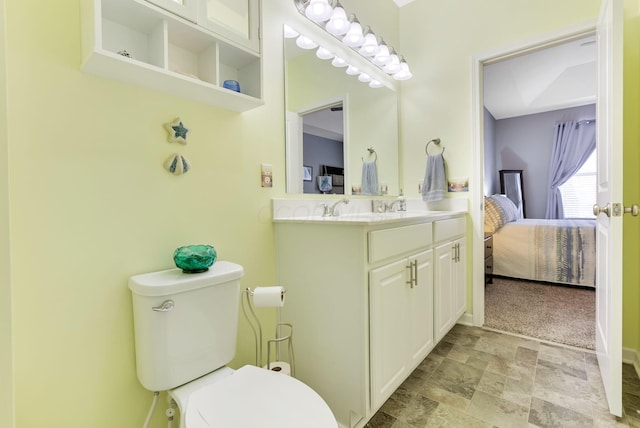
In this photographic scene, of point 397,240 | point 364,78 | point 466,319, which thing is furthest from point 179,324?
point 466,319

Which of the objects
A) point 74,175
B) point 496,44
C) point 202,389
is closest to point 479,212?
point 496,44

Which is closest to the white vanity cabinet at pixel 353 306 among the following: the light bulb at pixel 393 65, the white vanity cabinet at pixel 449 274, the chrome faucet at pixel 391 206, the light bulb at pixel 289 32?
the white vanity cabinet at pixel 449 274

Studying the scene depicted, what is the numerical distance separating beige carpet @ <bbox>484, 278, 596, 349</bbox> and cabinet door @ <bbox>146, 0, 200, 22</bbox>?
2.59 metres

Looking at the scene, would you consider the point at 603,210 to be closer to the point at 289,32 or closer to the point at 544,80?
the point at 289,32

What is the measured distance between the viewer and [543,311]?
8.17 feet

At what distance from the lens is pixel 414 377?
5.40 feet

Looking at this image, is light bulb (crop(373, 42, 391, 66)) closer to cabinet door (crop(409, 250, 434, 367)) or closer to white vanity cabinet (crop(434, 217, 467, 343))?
white vanity cabinet (crop(434, 217, 467, 343))

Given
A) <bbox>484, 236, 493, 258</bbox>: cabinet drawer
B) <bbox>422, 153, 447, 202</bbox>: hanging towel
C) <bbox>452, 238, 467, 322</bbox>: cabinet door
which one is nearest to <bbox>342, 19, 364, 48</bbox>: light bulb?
<bbox>422, 153, 447, 202</bbox>: hanging towel

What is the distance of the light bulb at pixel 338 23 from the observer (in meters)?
1.76

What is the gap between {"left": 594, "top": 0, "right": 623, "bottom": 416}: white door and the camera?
124 centimetres

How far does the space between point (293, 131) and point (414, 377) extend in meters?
1.50

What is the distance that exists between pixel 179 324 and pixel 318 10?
5.60 ft

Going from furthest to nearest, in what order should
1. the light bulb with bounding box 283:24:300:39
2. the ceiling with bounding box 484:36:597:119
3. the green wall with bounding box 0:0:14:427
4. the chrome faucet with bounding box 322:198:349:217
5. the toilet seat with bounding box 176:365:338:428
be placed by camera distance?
the ceiling with bounding box 484:36:597:119 → the chrome faucet with bounding box 322:198:349:217 → the light bulb with bounding box 283:24:300:39 → the toilet seat with bounding box 176:365:338:428 → the green wall with bounding box 0:0:14:427

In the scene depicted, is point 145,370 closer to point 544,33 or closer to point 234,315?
point 234,315
